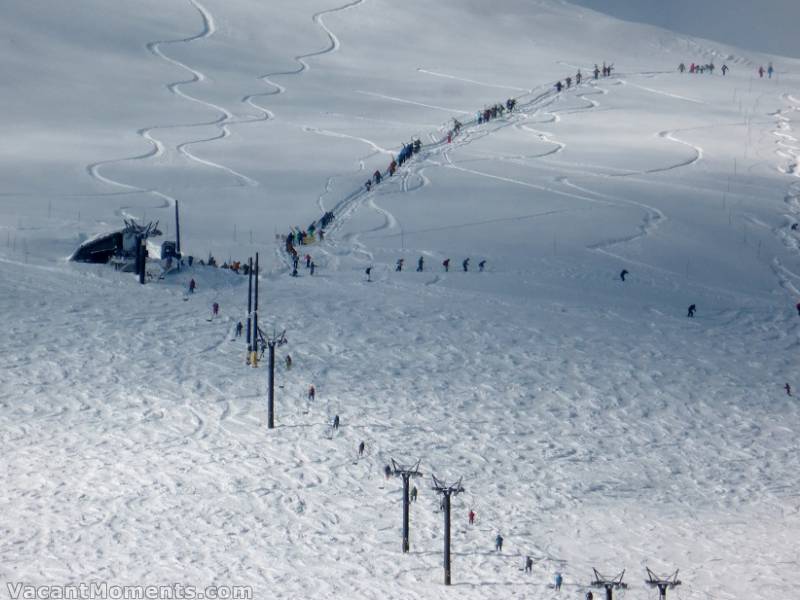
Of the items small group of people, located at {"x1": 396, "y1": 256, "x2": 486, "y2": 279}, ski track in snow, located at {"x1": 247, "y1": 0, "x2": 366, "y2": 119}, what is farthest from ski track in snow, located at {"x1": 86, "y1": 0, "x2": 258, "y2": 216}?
small group of people, located at {"x1": 396, "y1": 256, "x2": 486, "y2": 279}

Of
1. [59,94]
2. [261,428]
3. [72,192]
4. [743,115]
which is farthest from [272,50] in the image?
[261,428]

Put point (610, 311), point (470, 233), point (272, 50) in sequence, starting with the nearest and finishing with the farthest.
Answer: point (610, 311) < point (470, 233) < point (272, 50)

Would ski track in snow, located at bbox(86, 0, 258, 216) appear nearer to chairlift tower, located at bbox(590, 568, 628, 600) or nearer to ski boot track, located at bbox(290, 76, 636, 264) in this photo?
ski boot track, located at bbox(290, 76, 636, 264)

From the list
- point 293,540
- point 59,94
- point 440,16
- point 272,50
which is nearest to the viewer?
point 293,540

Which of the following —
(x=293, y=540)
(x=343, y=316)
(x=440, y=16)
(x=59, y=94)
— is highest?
(x=440, y=16)

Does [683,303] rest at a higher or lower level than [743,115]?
lower

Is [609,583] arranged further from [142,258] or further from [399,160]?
[399,160]

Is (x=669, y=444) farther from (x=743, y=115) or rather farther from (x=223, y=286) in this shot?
(x=743, y=115)
